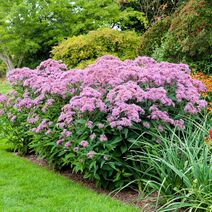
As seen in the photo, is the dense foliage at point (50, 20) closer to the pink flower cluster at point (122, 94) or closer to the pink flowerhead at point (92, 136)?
the pink flower cluster at point (122, 94)

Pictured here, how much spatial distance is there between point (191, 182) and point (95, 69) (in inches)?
75.2

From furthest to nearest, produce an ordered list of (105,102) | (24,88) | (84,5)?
(84,5), (24,88), (105,102)

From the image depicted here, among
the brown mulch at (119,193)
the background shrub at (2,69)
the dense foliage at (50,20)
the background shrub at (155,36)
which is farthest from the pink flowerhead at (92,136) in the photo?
the background shrub at (2,69)

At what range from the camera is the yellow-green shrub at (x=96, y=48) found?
10.1 metres

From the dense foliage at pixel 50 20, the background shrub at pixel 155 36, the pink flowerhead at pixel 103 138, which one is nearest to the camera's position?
the pink flowerhead at pixel 103 138

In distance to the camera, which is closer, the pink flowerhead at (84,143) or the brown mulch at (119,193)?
the brown mulch at (119,193)

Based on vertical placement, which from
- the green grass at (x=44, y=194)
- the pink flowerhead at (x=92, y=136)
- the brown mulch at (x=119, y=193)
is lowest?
the brown mulch at (x=119, y=193)

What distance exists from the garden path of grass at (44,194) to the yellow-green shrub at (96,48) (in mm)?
5434

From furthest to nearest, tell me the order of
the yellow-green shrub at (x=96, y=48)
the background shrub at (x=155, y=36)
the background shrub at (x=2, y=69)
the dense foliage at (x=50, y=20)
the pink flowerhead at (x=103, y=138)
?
the background shrub at (x=2, y=69), the dense foliage at (x=50, y=20), the yellow-green shrub at (x=96, y=48), the background shrub at (x=155, y=36), the pink flowerhead at (x=103, y=138)

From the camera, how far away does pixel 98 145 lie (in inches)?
159

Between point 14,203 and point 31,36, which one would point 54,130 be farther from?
point 31,36

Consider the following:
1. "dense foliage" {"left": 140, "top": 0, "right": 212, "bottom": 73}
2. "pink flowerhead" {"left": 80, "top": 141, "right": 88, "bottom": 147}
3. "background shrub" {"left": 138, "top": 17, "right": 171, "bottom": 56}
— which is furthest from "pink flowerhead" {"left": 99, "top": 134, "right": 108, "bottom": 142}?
"background shrub" {"left": 138, "top": 17, "right": 171, "bottom": 56}

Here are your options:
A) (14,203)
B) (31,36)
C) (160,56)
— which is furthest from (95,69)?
(31,36)

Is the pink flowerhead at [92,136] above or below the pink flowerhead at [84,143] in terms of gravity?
above
